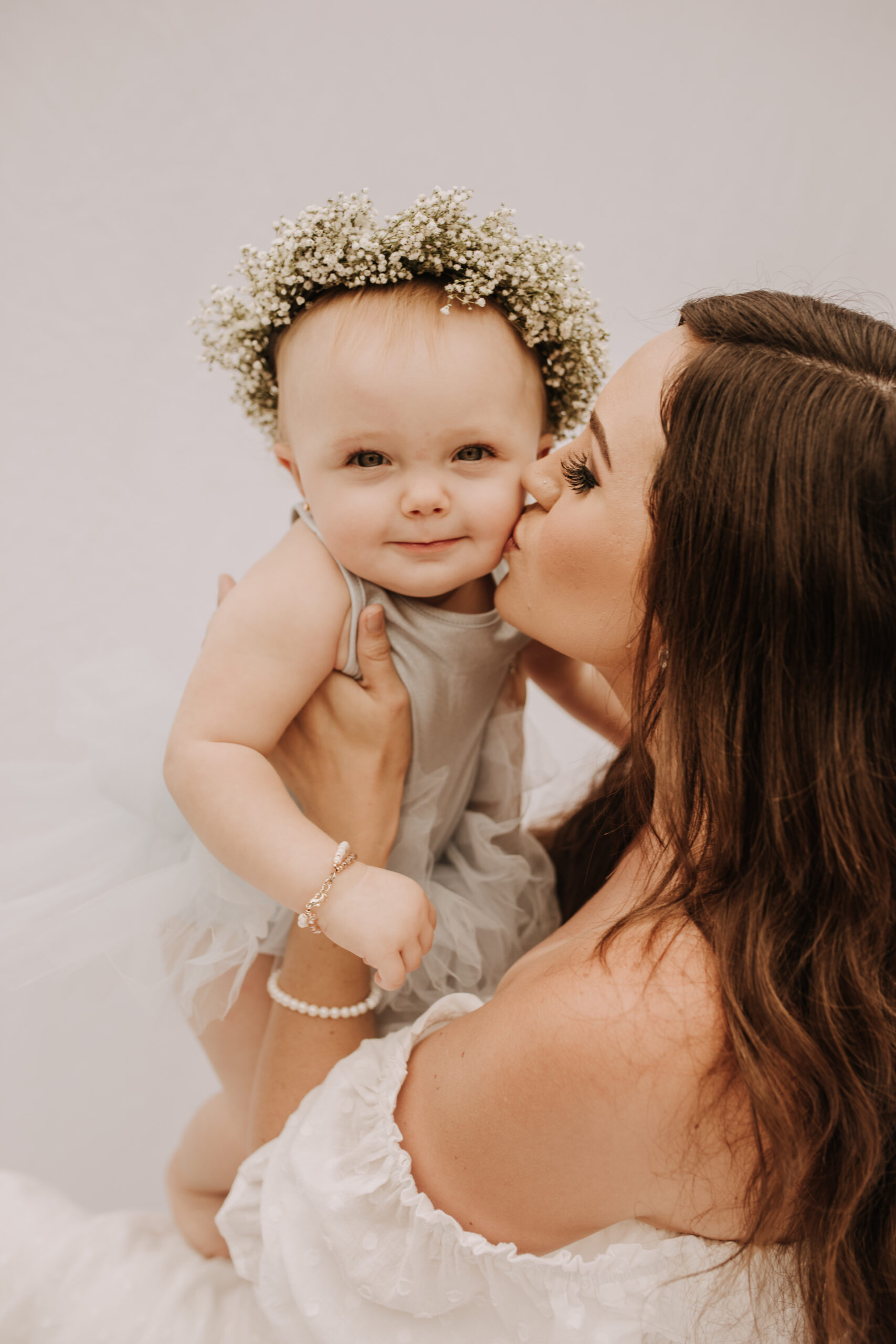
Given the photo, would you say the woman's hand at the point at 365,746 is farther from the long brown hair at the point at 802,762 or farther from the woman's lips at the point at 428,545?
the long brown hair at the point at 802,762

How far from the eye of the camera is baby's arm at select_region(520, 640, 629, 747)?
1.75m

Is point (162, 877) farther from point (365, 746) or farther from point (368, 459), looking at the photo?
point (368, 459)

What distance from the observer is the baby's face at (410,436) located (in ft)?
4.19

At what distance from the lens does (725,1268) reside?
1.06 meters

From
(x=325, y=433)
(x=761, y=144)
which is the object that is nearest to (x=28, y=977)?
(x=325, y=433)

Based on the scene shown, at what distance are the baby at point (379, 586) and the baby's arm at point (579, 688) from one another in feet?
0.65

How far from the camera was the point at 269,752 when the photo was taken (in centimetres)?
137

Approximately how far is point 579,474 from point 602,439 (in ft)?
0.22

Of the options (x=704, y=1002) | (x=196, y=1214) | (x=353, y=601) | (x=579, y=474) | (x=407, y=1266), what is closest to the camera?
(x=704, y=1002)

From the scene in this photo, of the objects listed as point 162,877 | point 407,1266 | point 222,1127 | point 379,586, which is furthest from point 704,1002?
point 222,1127

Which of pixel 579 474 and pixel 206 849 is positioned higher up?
pixel 579 474

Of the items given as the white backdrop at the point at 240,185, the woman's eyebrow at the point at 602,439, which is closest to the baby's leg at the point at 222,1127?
the white backdrop at the point at 240,185

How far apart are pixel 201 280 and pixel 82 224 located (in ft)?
0.89

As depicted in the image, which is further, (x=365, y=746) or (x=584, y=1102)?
(x=365, y=746)
